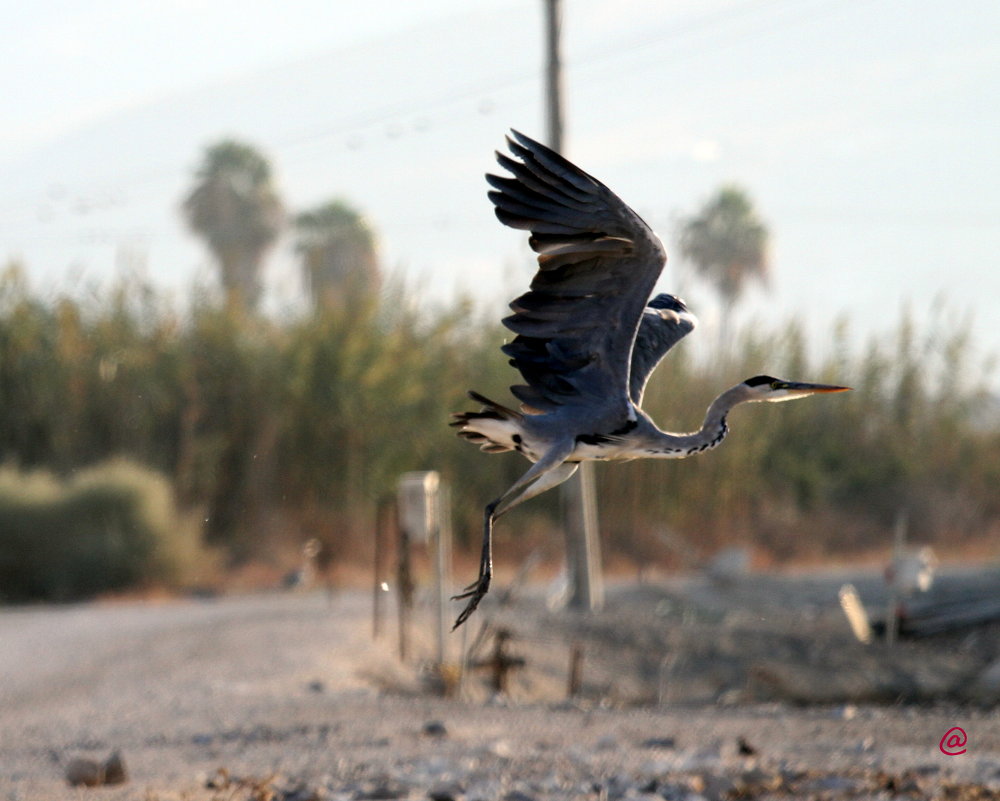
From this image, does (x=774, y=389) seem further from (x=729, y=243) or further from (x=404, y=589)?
(x=729, y=243)

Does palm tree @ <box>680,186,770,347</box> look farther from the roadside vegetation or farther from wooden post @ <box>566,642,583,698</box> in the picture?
wooden post @ <box>566,642,583,698</box>

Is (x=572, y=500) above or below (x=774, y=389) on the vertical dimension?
below

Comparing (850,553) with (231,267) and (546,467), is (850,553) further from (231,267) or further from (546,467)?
(546,467)

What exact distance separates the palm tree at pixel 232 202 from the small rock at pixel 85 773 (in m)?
32.9

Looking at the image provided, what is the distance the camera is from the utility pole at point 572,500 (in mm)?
15508

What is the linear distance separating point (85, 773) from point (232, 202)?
33596 mm

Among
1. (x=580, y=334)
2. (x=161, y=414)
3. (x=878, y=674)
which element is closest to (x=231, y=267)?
(x=161, y=414)

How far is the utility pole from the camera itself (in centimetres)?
1551

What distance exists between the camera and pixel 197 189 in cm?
4003

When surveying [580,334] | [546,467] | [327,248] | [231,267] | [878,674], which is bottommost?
[878,674]

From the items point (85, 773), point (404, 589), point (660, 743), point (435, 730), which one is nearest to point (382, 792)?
point (85, 773)

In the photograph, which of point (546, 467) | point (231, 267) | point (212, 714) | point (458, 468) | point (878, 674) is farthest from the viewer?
point (231, 267)

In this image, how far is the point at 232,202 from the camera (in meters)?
39.8

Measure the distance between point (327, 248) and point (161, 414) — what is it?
18.6 m
